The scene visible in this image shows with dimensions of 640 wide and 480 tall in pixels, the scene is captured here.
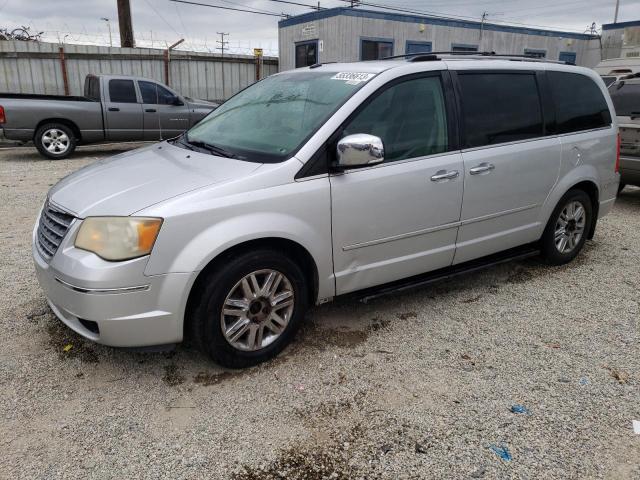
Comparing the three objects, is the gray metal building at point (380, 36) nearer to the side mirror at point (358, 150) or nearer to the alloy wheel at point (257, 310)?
A: the side mirror at point (358, 150)

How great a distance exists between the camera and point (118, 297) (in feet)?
9.06

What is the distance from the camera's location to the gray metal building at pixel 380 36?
1712cm

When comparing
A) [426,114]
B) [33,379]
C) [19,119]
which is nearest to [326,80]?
[426,114]

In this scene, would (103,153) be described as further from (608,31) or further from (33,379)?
(608,31)

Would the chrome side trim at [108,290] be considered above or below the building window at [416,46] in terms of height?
below

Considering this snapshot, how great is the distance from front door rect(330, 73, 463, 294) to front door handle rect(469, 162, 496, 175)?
0.12 meters

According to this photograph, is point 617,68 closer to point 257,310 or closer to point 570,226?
point 570,226

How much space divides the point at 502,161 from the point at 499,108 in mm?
434

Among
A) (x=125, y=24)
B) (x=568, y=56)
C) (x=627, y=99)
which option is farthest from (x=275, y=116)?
(x=568, y=56)

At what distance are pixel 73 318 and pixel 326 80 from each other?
7.48 feet

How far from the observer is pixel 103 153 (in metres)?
12.3

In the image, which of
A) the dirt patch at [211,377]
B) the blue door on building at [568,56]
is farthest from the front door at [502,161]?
the blue door on building at [568,56]

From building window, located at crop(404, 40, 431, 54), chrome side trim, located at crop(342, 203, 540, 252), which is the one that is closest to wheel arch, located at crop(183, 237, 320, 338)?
chrome side trim, located at crop(342, 203, 540, 252)

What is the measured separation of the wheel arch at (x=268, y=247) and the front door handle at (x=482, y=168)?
1.44 metres
